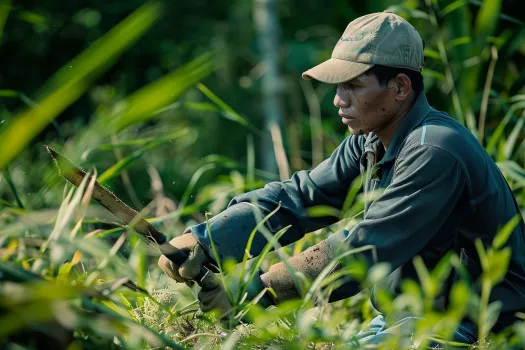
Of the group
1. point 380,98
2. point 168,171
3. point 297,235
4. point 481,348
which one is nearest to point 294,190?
point 297,235

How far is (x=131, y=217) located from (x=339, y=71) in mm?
720

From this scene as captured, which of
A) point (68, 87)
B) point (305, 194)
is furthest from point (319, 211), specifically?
point (68, 87)

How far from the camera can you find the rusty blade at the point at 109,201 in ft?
6.91

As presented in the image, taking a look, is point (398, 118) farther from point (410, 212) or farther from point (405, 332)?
point (405, 332)

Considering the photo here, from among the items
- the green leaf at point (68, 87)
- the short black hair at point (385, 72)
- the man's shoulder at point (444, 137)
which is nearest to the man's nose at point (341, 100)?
the short black hair at point (385, 72)

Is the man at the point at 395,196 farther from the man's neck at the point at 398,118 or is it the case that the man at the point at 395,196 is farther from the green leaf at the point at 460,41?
the green leaf at the point at 460,41

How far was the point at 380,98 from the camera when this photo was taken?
99.9 inches

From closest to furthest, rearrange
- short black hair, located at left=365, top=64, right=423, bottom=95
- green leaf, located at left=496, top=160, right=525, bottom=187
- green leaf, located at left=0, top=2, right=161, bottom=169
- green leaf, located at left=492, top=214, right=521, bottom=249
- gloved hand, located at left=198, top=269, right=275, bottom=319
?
1. green leaf, located at left=0, top=2, right=161, bottom=169
2. green leaf, located at left=492, top=214, right=521, bottom=249
3. gloved hand, located at left=198, top=269, right=275, bottom=319
4. short black hair, located at left=365, top=64, right=423, bottom=95
5. green leaf, located at left=496, top=160, right=525, bottom=187

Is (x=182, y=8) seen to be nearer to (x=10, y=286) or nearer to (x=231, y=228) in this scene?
(x=231, y=228)

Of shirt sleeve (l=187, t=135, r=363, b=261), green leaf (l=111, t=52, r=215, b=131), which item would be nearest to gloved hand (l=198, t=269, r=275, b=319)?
shirt sleeve (l=187, t=135, r=363, b=261)

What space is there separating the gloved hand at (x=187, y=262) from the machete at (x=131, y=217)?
2 centimetres

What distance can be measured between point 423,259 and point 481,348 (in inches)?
15.2

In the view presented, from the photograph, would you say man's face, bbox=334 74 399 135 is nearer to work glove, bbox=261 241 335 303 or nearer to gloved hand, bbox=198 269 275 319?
work glove, bbox=261 241 335 303

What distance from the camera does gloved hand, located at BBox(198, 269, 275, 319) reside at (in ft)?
7.55
